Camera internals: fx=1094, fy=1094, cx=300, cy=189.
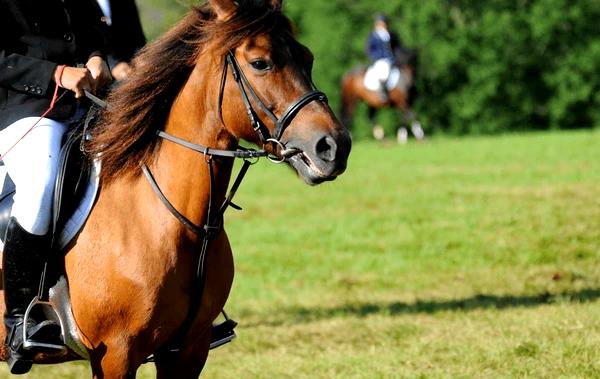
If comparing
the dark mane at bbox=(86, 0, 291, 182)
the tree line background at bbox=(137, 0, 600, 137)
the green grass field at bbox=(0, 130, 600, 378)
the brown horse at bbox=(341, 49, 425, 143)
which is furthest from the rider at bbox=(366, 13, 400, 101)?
the dark mane at bbox=(86, 0, 291, 182)

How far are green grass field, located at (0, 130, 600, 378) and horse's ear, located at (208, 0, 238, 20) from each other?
286cm

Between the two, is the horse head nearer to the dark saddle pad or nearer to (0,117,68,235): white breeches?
the dark saddle pad

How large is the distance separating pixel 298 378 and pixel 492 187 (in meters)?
8.43

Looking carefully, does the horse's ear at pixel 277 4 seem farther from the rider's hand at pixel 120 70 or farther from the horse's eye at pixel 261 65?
the rider's hand at pixel 120 70

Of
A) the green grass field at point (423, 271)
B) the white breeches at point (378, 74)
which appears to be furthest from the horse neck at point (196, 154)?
the white breeches at point (378, 74)

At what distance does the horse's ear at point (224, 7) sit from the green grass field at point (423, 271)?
112 inches

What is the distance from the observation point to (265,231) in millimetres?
13430

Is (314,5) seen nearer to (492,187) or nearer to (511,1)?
(511,1)

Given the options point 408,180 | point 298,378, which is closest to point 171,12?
point 408,180

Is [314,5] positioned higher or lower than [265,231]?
higher

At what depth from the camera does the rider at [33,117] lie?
477 cm

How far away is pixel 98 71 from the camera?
203 inches

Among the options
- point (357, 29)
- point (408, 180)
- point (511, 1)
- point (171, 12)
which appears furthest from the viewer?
point (171, 12)

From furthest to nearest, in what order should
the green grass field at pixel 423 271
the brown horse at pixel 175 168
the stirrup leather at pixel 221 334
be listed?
1. the green grass field at pixel 423 271
2. the stirrup leather at pixel 221 334
3. the brown horse at pixel 175 168
